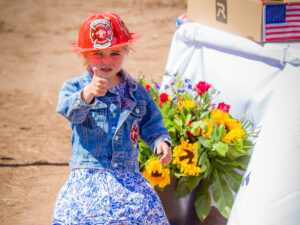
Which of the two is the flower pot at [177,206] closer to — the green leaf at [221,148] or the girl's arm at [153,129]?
the green leaf at [221,148]

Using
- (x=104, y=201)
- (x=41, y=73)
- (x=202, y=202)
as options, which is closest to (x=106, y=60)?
(x=104, y=201)

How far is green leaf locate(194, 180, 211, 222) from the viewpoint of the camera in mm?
2252

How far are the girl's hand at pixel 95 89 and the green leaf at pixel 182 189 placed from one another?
952 millimetres

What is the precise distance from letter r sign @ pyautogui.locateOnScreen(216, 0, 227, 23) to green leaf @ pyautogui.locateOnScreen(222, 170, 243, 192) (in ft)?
3.37

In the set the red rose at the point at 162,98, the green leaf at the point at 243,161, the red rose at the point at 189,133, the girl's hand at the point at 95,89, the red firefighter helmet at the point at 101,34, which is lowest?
the green leaf at the point at 243,161

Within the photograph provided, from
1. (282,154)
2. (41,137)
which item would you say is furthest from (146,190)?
(41,137)

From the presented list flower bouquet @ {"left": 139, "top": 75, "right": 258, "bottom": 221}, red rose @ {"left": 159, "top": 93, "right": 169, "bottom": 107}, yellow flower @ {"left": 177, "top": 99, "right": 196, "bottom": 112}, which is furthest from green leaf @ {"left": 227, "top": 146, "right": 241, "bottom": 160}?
red rose @ {"left": 159, "top": 93, "right": 169, "bottom": 107}

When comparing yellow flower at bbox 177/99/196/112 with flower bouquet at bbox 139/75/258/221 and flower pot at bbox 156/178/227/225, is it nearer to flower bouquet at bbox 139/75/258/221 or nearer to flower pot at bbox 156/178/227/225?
flower bouquet at bbox 139/75/258/221

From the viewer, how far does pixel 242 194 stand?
6.42ft

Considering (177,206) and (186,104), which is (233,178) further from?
(186,104)

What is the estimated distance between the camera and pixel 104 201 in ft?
5.22

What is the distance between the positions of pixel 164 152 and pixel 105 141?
26 centimetres

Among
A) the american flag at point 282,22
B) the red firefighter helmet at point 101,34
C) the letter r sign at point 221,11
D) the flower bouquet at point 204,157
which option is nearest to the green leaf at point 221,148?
the flower bouquet at point 204,157

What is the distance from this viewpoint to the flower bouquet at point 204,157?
2211mm
